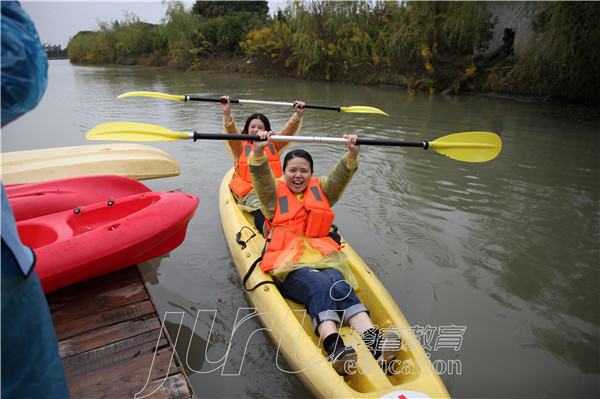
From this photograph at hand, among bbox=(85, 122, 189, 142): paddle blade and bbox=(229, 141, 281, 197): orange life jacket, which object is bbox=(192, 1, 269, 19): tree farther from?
bbox=(85, 122, 189, 142): paddle blade

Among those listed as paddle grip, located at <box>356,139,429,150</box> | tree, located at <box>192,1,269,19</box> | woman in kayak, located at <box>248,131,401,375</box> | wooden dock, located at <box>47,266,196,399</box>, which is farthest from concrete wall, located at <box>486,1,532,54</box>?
tree, located at <box>192,1,269,19</box>

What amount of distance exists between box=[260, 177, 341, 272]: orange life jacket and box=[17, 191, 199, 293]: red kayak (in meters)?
0.77

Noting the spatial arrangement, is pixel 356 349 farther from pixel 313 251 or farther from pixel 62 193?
pixel 62 193

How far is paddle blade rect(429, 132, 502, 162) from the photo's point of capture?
2850 millimetres

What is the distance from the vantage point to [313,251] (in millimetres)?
2271

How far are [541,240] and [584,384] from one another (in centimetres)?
155

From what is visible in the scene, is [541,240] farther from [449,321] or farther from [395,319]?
[395,319]

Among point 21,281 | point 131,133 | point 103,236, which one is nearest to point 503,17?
point 131,133

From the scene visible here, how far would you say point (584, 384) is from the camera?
2066 millimetres

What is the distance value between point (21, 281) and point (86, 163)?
3641 mm

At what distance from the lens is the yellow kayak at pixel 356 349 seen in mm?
1686

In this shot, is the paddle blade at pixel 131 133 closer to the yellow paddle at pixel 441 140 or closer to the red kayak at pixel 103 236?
the yellow paddle at pixel 441 140

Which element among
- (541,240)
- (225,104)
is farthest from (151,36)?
(541,240)

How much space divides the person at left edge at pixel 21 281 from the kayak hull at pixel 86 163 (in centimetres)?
345
